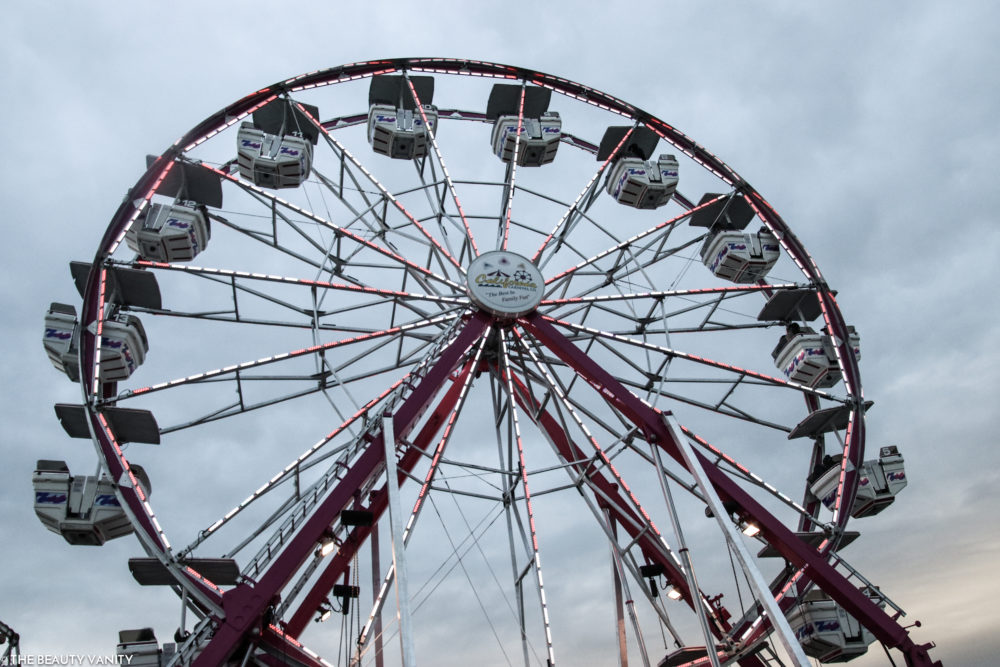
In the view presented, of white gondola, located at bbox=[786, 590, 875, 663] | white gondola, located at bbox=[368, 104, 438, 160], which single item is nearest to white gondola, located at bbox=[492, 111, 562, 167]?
white gondola, located at bbox=[368, 104, 438, 160]

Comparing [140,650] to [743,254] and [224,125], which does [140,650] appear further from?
[743,254]

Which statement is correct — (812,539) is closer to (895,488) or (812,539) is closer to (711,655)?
(895,488)

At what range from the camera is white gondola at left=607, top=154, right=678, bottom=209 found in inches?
662

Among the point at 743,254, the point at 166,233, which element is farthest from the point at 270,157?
the point at 743,254

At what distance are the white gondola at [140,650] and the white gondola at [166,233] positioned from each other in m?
5.98

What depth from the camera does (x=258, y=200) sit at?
13.8m

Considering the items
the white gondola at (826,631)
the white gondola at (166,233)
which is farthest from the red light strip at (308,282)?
the white gondola at (826,631)

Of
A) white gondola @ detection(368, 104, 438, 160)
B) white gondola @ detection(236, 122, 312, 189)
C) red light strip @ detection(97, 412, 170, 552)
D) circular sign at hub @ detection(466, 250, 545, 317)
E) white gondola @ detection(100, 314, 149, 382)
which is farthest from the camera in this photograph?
white gondola @ detection(368, 104, 438, 160)

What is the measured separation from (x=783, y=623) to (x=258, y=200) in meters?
10.4

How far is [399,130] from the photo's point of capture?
1608 cm

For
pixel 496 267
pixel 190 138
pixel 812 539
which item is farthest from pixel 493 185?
pixel 812 539

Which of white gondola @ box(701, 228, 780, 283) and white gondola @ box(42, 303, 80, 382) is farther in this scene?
white gondola @ box(701, 228, 780, 283)

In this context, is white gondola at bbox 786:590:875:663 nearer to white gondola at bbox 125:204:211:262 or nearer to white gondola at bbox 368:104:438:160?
white gondola at bbox 368:104:438:160

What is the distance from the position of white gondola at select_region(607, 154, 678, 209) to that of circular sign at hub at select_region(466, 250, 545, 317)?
12.3ft
